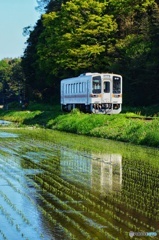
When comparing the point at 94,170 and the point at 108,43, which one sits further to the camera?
the point at 108,43

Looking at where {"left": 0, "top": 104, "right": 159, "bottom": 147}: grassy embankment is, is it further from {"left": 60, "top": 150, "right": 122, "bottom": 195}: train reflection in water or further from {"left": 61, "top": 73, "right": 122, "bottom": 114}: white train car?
{"left": 60, "top": 150, "right": 122, "bottom": 195}: train reflection in water

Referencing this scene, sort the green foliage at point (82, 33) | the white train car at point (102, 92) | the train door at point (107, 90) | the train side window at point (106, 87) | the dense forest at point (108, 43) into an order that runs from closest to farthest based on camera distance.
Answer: the white train car at point (102, 92), the train door at point (107, 90), the train side window at point (106, 87), the dense forest at point (108, 43), the green foliage at point (82, 33)

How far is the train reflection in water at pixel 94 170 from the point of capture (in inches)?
399

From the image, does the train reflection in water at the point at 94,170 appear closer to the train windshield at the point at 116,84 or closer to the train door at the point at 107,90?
the train door at the point at 107,90

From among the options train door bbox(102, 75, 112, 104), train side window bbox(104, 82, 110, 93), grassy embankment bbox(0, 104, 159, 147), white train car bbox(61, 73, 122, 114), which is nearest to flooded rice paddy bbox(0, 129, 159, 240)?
grassy embankment bbox(0, 104, 159, 147)

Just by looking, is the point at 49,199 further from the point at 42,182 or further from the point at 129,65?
the point at 129,65

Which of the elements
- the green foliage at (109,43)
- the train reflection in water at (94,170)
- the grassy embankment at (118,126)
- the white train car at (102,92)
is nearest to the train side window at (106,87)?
the white train car at (102,92)

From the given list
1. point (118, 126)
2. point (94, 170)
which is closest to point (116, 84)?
point (118, 126)

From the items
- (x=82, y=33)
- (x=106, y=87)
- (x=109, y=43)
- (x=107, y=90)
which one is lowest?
(x=107, y=90)

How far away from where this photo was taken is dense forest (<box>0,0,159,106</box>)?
1474 inches

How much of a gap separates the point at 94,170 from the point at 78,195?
328cm

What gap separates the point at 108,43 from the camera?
4397 centimetres

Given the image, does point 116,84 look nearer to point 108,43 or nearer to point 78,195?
point 108,43

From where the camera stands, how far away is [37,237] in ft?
20.1
